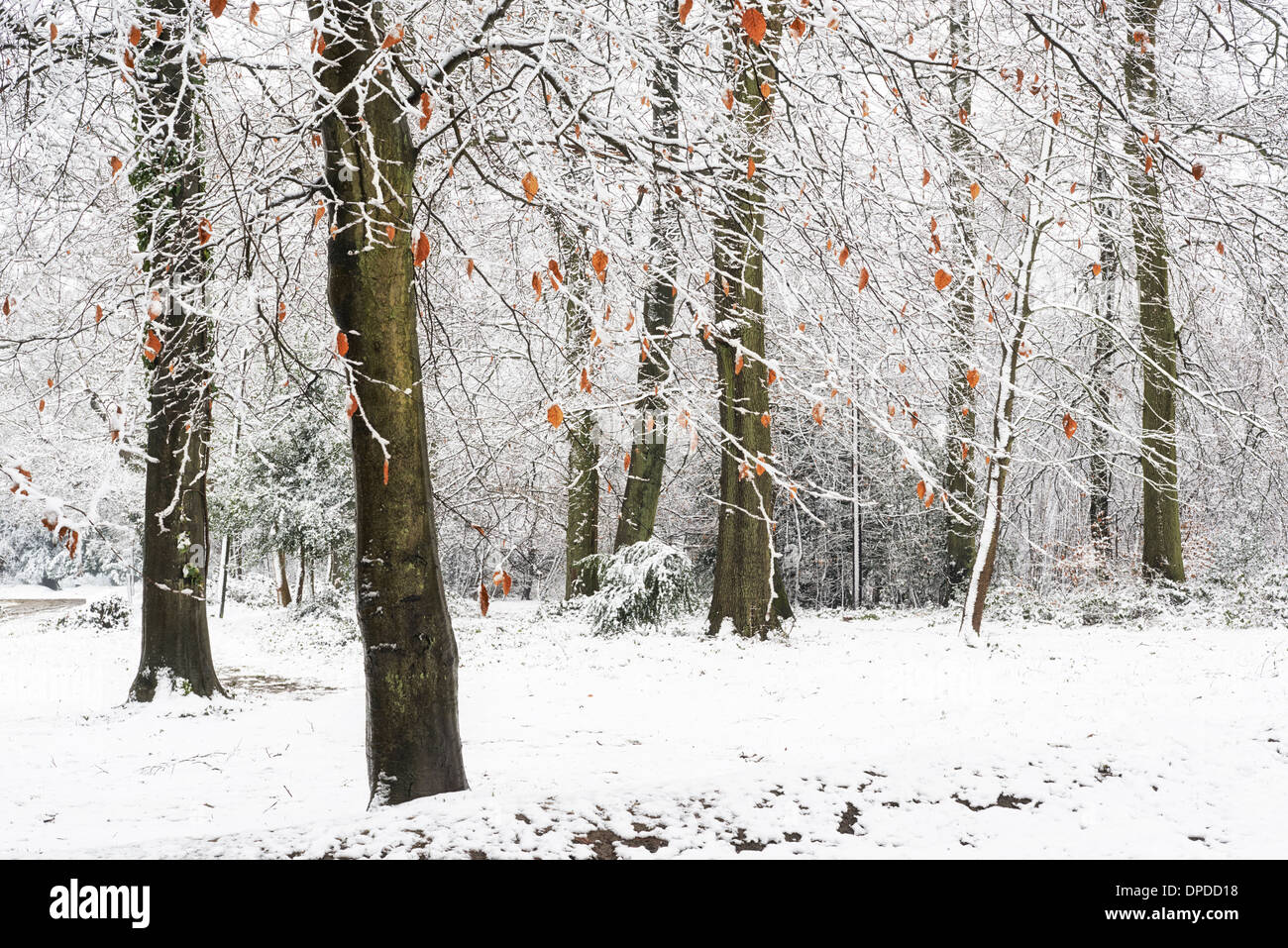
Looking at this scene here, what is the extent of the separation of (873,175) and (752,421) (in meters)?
7.34

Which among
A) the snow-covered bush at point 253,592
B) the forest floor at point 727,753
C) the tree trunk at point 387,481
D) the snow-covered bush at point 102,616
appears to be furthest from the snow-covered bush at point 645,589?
the snow-covered bush at point 253,592

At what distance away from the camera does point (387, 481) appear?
3.94 m

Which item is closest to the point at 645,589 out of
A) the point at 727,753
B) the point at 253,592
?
the point at 727,753

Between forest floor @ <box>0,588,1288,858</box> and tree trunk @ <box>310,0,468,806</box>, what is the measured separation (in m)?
0.45

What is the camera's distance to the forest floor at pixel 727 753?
3428 mm

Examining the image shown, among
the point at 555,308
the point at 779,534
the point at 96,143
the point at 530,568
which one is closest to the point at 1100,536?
the point at 779,534

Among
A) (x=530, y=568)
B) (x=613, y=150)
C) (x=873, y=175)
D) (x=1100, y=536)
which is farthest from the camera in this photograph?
(x=530, y=568)

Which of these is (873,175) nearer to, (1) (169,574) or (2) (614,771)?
(2) (614,771)

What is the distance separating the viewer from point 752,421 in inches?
447

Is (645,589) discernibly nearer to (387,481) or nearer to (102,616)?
(387,481)

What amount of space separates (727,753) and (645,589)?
6.80m

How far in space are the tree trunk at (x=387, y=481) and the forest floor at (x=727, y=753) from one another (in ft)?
1.48

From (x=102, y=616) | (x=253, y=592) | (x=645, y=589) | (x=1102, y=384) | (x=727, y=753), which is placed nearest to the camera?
(x=727, y=753)
